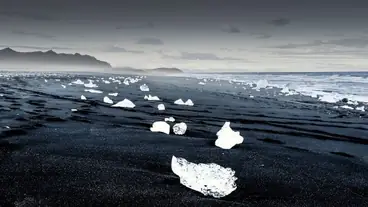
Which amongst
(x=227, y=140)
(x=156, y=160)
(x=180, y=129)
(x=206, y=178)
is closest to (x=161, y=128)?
(x=180, y=129)

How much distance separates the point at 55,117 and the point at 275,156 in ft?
18.4

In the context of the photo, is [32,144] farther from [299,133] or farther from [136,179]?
[299,133]

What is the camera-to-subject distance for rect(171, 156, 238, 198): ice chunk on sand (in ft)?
11.9

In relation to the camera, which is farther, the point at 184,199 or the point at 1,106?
the point at 1,106

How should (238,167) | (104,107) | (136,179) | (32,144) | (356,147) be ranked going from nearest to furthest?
(136,179), (238,167), (32,144), (356,147), (104,107)

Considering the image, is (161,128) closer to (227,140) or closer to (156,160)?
(227,140)

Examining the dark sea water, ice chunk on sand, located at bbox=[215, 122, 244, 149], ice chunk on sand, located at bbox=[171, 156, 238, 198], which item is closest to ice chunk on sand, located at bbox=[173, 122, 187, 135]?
the dark sea water

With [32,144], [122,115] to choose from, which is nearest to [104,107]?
[122,115]

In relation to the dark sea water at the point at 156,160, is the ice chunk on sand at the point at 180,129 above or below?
above

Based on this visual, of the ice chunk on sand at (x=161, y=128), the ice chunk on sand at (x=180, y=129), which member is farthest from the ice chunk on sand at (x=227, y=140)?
the ice chunk on sand at (x=161, y=128)

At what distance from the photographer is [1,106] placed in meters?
9.14

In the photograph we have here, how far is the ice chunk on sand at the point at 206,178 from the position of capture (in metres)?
3.64

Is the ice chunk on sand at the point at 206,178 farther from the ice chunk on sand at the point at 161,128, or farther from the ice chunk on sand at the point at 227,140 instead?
the ice chunk on sand at the point at 161,128

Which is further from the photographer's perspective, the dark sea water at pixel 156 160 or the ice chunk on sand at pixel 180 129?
the ice chunk on sand at pixel 180 129
